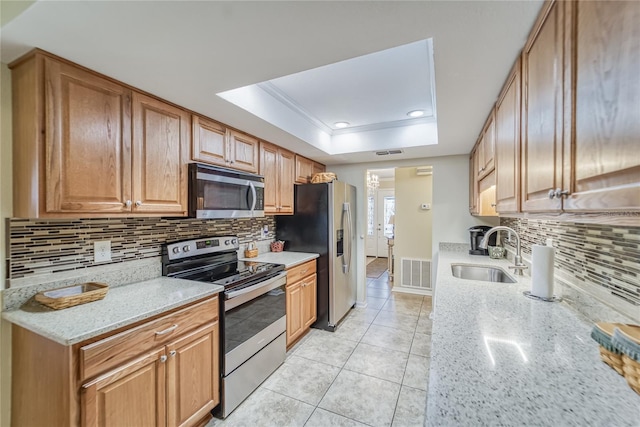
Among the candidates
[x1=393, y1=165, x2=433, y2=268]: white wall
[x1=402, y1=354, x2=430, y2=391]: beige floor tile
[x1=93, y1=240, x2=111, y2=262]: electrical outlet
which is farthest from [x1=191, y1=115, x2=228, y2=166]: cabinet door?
[x1=393, y1=165, x2=433, y2=268]: white wall

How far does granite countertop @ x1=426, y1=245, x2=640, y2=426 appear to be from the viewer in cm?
66

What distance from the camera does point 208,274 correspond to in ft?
7.09

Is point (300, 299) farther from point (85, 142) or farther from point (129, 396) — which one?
point (85, 142)

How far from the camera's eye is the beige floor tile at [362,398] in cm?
182

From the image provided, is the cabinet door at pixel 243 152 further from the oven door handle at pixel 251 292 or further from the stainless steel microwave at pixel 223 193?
the oven door handle at pixel 251 292

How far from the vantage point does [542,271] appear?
1465mm

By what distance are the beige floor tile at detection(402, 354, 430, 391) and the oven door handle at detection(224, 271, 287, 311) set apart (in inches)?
51.6

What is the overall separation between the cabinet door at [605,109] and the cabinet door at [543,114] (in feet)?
0.29

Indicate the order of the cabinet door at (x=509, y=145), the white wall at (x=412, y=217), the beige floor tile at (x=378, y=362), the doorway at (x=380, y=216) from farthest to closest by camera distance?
the doorway at (x=380, y=216), the white wall at (x=412, y=217), the beige floor tile at (x=378, y=362), the cabinet door at (x=509, y=145)

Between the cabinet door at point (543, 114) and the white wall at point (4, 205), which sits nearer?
the cabinet door at point (543, 114)

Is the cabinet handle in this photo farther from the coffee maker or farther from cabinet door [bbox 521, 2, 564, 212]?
the coffee maker

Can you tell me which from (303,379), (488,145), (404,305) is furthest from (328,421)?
(404,305)

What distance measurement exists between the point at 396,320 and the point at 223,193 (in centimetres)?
260

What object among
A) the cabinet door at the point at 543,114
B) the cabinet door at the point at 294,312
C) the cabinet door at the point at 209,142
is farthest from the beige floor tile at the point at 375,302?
the cabinet door at the point at 543,114
